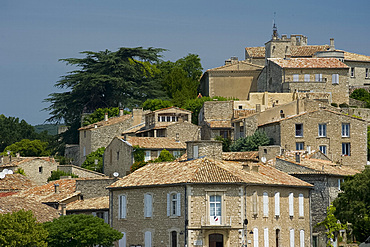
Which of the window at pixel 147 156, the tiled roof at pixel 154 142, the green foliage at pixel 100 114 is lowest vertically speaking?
the window at pixel 147 156

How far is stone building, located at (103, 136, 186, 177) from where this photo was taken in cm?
8625

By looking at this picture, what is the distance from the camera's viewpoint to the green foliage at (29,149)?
355 feet

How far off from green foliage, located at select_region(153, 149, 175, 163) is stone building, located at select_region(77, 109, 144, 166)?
51.2 feet

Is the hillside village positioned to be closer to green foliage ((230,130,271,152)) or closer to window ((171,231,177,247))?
window ((171,231,177,247))

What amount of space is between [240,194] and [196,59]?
68.9 metres

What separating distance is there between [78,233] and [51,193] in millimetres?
17681

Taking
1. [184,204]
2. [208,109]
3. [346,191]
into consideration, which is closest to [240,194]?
[184,204]

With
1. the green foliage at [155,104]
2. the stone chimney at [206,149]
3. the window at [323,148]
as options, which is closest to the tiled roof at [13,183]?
the stone chimney at [206,149]

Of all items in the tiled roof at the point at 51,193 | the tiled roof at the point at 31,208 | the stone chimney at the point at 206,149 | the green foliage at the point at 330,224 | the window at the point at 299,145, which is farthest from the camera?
the window at the point at 299,145

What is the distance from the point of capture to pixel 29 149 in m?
109

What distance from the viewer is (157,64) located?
126 meters

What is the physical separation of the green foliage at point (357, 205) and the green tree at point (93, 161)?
38990 mm

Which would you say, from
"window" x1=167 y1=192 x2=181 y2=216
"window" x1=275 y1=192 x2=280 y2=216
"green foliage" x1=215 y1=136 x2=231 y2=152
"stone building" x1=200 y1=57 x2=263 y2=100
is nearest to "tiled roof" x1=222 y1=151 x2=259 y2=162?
"green foliage" x1=215 y1=136 x2=231 y2=152

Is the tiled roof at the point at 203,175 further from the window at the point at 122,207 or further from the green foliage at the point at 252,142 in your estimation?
the green foliage at the point at 252,142
